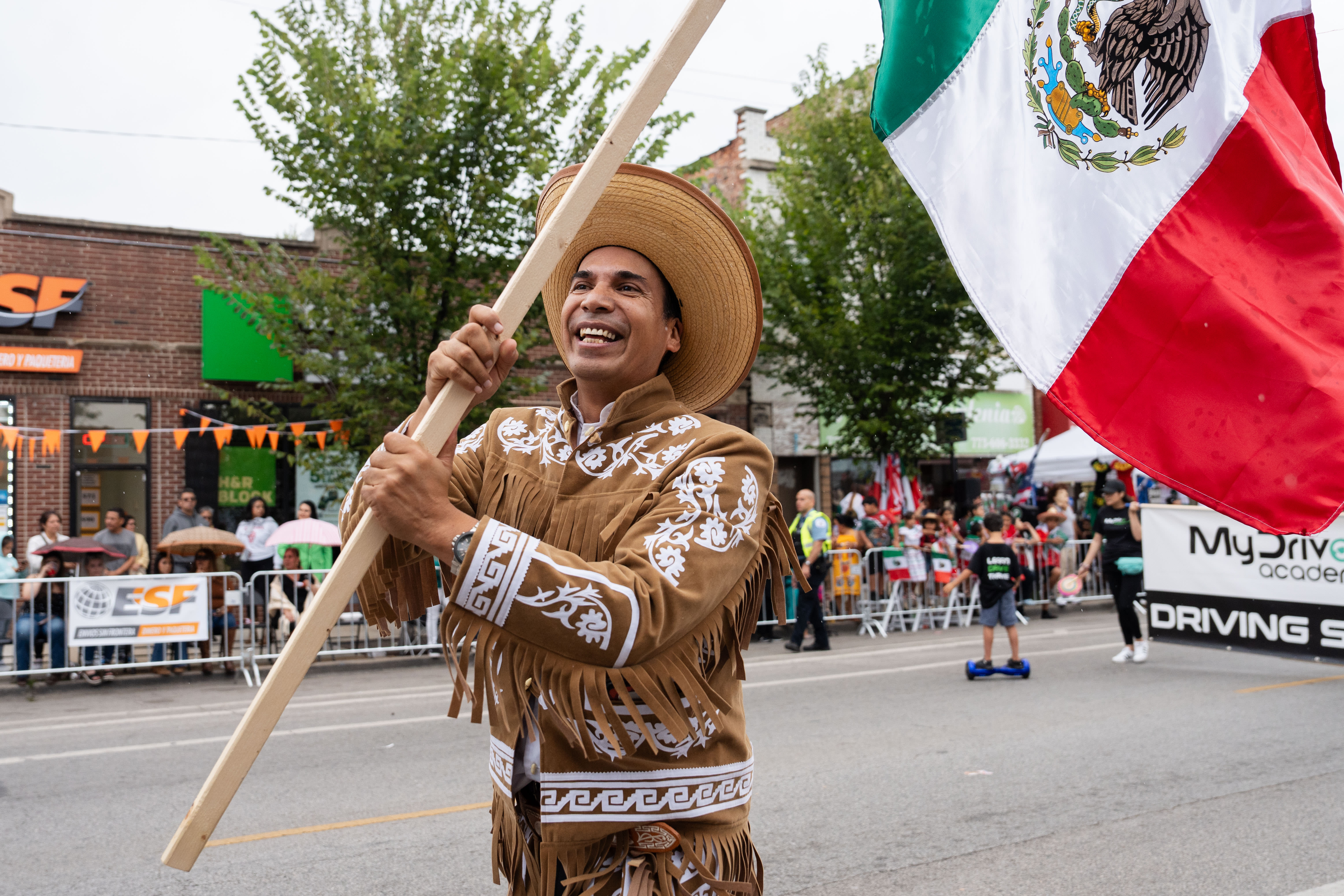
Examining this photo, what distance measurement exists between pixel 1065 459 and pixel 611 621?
18.9 meters

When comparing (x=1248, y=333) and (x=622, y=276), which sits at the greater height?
(x=622, y=276)

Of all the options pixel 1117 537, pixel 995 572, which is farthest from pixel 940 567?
pixel 995 572

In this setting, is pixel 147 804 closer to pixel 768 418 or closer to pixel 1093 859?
pixel 1093 859

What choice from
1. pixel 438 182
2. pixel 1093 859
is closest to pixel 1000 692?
pixel 1093 859

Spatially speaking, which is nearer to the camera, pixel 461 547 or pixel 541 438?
pixel 461 547

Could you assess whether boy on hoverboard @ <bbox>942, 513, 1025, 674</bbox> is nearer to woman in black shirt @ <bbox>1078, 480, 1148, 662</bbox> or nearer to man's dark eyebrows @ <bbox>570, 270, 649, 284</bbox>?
woman in black shirt @ <bbox>1078, 480, 1148, 662</bbox>

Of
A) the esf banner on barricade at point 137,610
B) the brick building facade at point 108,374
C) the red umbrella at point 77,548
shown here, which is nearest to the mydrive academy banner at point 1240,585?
the esf banner on barricade at point 137,610

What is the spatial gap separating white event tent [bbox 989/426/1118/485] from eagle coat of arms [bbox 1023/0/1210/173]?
16530 millimetres

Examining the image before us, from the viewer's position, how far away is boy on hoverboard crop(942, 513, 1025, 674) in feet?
33.7

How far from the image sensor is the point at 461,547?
1.68 m

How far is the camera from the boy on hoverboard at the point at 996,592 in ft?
33.7

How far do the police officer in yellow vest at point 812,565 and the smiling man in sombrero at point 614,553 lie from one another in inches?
399

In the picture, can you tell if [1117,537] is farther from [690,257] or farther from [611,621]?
[611,621]

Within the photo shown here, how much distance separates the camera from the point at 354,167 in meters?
13.5
